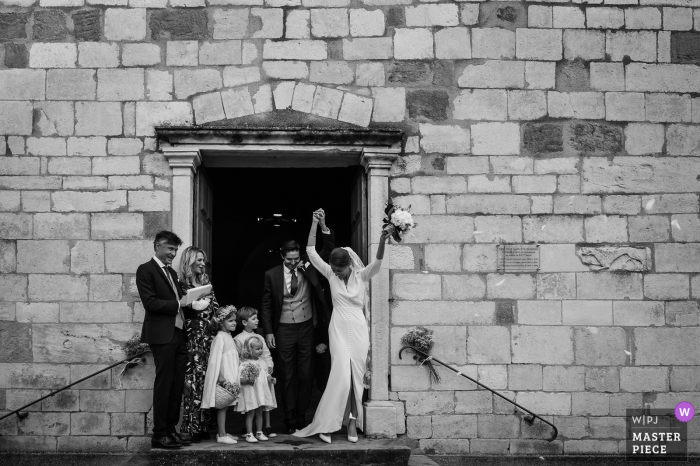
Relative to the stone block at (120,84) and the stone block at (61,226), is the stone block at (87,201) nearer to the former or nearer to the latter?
the stone block at (61,226)

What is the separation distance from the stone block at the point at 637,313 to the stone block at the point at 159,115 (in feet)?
13.0

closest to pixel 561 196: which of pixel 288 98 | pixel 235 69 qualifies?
pixel 288 98

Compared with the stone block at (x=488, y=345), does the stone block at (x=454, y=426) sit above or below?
below

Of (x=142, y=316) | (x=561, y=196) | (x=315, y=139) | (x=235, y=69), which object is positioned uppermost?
(x=235, y=69)

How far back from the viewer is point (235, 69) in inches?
274

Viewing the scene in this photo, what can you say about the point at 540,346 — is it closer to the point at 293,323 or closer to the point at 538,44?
the point at 293,323

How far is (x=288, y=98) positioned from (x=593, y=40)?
2691 mm

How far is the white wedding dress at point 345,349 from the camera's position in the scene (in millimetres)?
6195

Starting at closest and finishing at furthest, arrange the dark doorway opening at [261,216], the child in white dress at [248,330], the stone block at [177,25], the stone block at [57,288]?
the child in white dress at [248,330]
the stone block at [57,288]
the stone block at [177,25]
the dark doorway opening at [261,216]

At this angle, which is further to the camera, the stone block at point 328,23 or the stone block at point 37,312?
the stone block at point 328,23

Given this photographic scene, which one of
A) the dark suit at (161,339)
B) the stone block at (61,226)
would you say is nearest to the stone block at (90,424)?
the dark suit at (161,339)

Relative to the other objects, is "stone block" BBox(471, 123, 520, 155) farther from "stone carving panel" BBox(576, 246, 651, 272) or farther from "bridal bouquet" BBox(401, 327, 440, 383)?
"bridal bouquet" BBox(401, 327, 440, 383)

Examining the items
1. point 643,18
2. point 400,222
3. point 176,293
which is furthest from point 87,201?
point 643,18

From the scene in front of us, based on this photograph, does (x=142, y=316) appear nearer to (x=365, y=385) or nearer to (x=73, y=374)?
(x=73, y=374)
